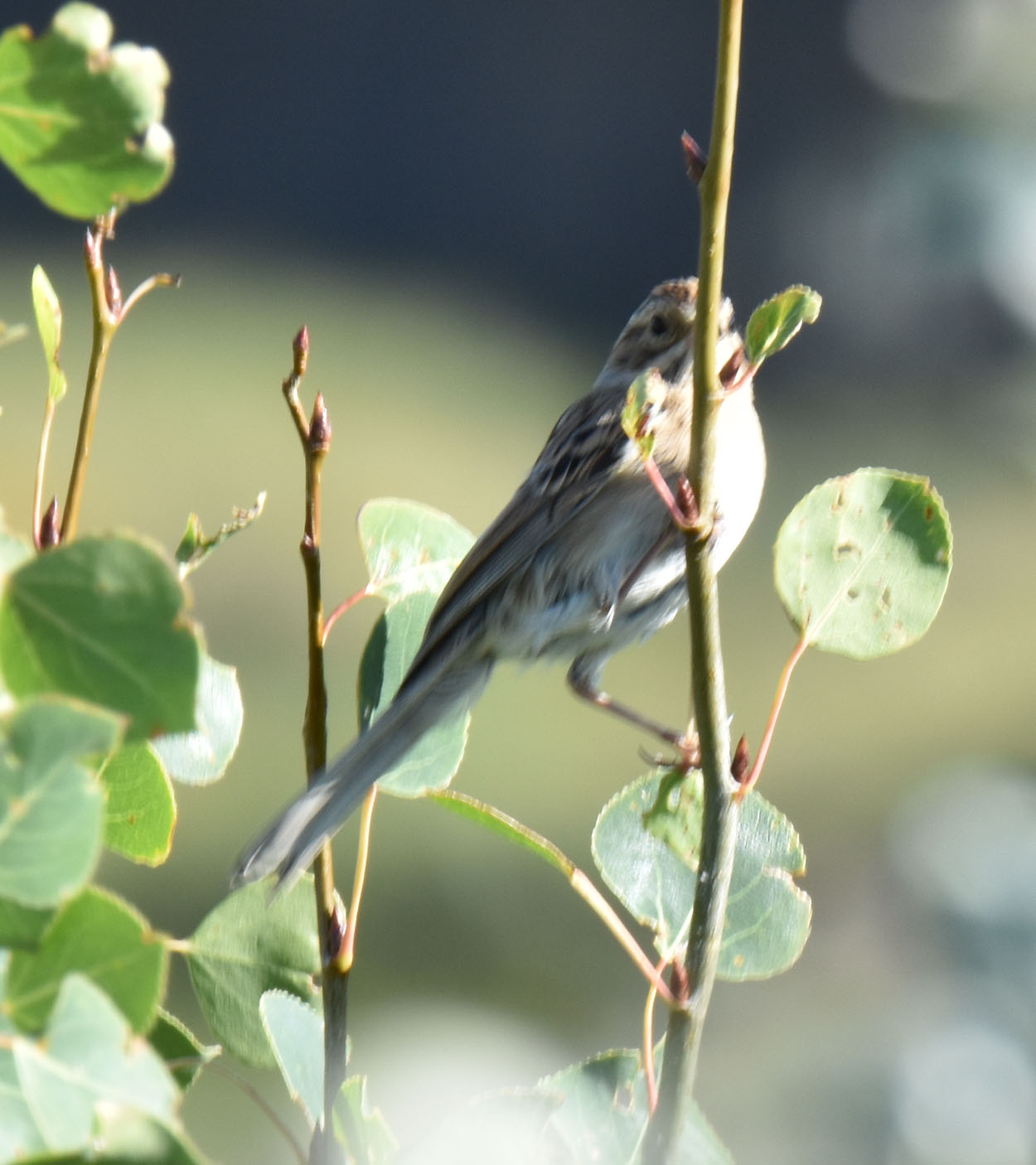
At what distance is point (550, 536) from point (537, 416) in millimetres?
7478

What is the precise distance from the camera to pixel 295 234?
11102mm

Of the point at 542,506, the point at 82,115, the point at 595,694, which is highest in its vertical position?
the point at 82,115

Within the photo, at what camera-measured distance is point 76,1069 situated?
622 mm

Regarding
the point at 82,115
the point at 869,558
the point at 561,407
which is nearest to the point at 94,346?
the point at 82,115

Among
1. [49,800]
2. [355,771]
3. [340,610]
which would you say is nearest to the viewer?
[49,800]

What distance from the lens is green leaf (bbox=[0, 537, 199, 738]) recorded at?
62 cm

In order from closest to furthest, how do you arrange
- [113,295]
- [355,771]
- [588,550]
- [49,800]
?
1. [49,800]
2. [113,295]
3. [355,771]
4. [588,550]

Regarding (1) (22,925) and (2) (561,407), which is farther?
(2) (561,407)

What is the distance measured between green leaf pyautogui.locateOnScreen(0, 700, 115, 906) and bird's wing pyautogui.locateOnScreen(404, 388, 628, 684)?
184 cm

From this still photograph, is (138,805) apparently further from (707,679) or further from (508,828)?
(707,679)

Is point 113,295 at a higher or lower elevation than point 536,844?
higher

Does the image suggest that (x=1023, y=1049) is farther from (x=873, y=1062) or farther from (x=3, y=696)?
(x=3, y=696)

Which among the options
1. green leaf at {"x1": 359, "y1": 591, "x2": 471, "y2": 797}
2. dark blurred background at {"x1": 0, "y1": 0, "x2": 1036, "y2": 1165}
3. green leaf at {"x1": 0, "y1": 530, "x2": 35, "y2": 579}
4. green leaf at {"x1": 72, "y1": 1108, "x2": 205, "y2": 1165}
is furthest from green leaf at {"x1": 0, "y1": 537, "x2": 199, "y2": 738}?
dark blurred background at {"x1": 0, "y1": 0, "x2": 1036, "y2": 1165}

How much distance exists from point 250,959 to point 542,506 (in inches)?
60.1
